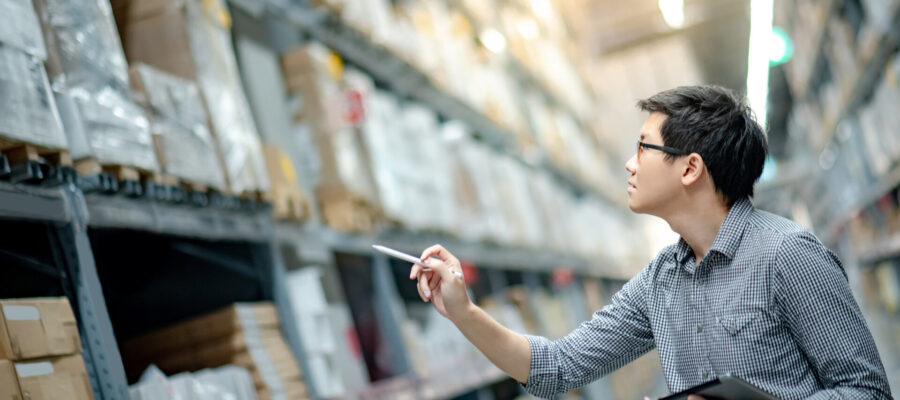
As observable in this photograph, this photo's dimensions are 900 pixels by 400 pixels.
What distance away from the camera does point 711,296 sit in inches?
73.0

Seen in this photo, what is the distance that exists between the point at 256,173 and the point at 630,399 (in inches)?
252

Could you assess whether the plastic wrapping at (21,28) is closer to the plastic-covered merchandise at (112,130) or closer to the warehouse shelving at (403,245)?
the plastic-covered merchandise at (112,130)

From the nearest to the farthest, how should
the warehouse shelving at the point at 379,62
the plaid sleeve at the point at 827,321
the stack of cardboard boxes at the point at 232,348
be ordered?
the plaid sleeve at the point at 827,321
the stack of cardboard boxes at the point at 232,348
the warehouse shelving at the point at 379,62

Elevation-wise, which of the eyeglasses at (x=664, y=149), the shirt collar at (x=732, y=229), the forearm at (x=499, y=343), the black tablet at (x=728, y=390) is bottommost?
the black tablet at (x=728, y=390)

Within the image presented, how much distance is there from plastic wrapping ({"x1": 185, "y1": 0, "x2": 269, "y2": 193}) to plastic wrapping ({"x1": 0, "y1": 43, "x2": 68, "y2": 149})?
780mm

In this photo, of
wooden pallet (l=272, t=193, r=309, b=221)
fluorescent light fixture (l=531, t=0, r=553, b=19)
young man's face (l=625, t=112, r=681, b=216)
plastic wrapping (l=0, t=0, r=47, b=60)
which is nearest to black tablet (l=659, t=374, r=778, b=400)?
young man's face (l=625, t=112, r=681, b=216)

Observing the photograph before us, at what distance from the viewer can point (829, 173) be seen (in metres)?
10.9

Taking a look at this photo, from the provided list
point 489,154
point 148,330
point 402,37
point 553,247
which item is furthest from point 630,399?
point 148,330

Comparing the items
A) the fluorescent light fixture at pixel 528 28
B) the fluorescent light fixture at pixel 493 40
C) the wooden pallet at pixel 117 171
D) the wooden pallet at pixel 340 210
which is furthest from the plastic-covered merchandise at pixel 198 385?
the fluorescent light fixture at pixel 528 28

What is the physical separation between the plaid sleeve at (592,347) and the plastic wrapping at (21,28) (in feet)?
4.54

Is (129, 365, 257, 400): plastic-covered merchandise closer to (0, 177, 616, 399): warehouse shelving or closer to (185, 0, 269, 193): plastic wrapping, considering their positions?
(0, 177, 616, 399): warehouse shelving

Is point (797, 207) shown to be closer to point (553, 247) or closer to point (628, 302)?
point (553, 247)

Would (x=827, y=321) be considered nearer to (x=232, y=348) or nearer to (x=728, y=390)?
(x=728, y=390)

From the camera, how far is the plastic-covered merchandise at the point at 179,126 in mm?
2496
